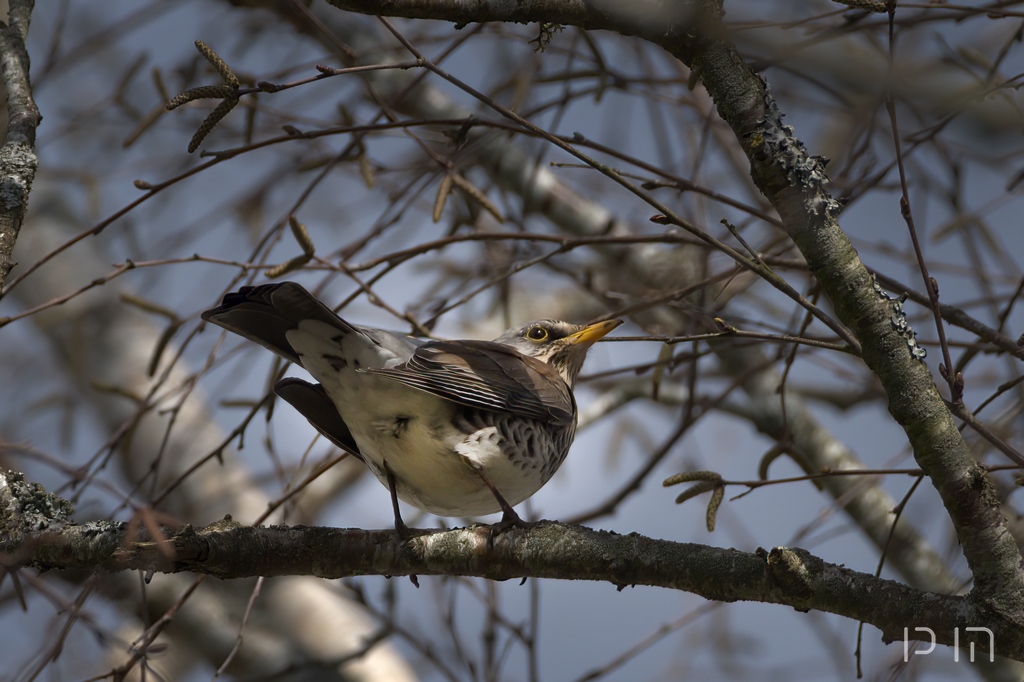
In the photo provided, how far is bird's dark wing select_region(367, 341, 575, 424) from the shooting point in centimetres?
306

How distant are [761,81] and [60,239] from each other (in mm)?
→ 5193

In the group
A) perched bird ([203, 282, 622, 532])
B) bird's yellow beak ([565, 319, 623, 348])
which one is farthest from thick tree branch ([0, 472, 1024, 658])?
bird's yellow beak ([565, 319, 623, 348])

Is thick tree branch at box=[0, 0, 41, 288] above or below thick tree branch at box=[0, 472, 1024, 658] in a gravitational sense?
above

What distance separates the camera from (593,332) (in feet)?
12.9

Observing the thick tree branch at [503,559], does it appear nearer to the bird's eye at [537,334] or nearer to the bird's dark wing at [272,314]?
the bird's dark wing at [272,314]

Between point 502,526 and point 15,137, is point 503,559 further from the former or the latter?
point 15,137

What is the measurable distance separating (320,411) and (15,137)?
138 cm

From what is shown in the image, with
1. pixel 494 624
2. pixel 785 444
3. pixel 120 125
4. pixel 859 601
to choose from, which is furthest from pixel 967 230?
pixel 120 125

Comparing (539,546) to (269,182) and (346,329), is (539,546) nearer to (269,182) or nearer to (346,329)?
(346,329)

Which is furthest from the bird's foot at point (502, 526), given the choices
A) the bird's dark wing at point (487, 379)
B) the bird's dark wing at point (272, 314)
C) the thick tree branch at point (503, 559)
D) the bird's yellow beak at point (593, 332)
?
the bird's yellow beak at point (593, 332)

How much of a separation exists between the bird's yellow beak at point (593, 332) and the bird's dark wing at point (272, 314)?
1203 mm

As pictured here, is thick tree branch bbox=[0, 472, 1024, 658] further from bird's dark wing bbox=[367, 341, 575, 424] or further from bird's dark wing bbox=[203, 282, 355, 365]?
bird's dark wing bbox=[203, 282, 355, 365]

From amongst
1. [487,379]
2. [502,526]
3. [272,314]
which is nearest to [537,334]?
[487,379]

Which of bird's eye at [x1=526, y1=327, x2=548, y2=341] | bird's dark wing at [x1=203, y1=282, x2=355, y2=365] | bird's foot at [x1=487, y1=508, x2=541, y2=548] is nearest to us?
bird's foot at [x1=487, y1=508, x2=541, y2=548]
